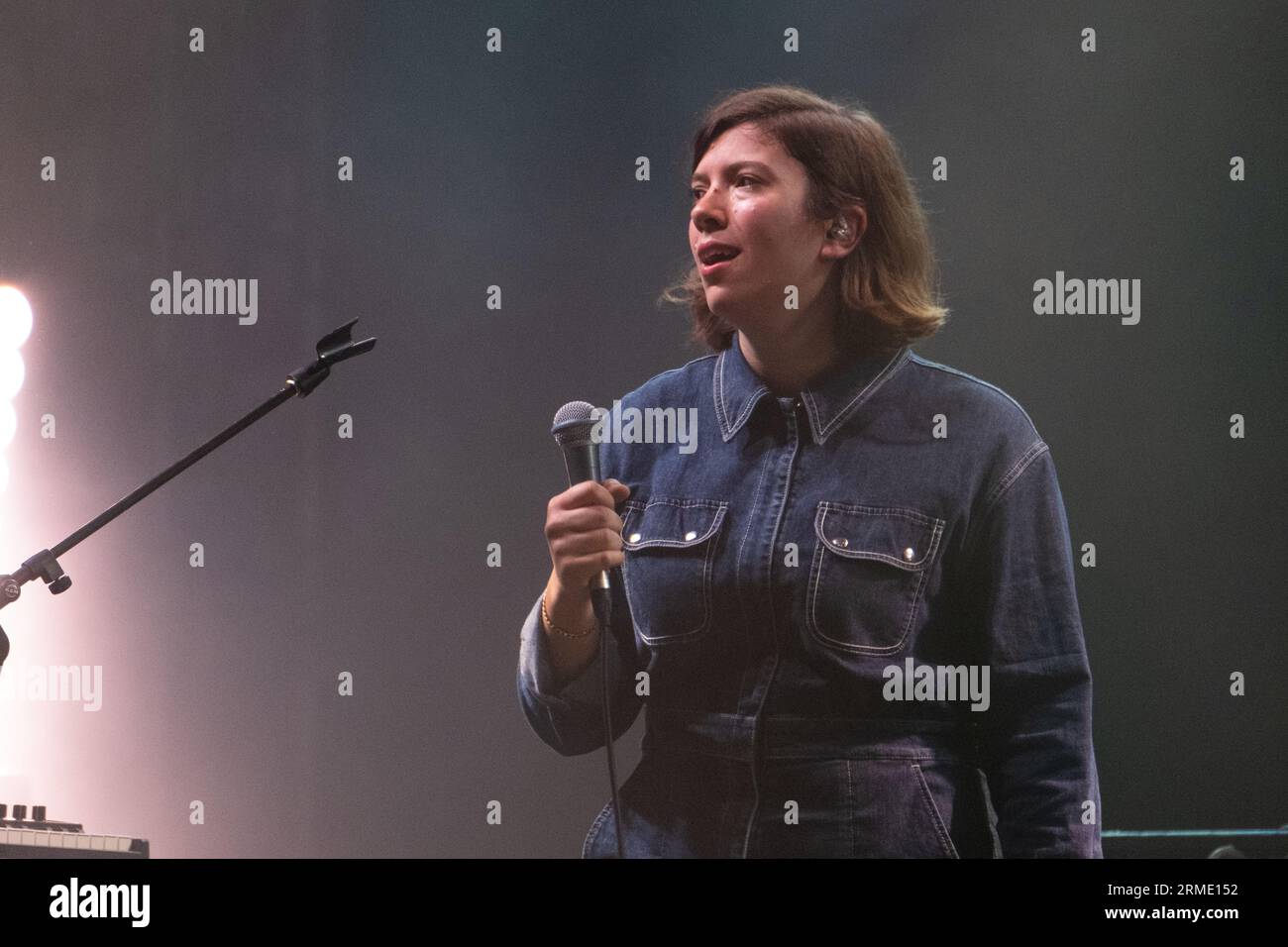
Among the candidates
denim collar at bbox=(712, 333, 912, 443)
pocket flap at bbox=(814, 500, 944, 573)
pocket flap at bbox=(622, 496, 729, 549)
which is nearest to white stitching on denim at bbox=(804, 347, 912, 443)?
denim collar at bbox=(712, 333, 912, 443)

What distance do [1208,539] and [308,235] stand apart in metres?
2.09

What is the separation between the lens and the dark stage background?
8.76 ft

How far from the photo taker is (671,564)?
2.59 metres


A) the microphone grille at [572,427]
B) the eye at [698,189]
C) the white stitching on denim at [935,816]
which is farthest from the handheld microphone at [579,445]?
the white stitching on denim at [935,816]

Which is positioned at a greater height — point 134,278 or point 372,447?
point 134,278

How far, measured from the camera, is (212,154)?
282 cm

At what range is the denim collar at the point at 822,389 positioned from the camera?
258 centimetres

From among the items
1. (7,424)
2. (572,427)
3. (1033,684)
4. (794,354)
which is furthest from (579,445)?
(7,424)

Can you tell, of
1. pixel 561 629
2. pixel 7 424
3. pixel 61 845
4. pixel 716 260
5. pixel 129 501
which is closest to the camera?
pixel 61 845

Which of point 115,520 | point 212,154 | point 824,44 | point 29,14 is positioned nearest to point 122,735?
point 115,520

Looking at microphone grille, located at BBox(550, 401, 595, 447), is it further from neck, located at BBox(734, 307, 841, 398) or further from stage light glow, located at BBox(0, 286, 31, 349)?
stage light glow, located at BBox(0, 286, 31, 349)

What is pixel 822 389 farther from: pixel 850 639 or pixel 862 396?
pixel 850 639

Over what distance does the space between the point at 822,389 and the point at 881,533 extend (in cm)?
32

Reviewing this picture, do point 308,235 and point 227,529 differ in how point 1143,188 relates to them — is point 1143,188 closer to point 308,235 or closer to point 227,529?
point 308,235
